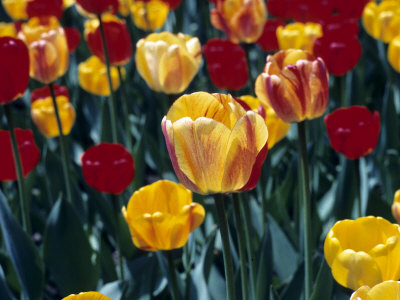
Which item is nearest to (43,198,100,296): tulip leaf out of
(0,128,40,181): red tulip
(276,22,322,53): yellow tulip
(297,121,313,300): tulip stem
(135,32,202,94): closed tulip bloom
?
(0,128,40,181): red tulip

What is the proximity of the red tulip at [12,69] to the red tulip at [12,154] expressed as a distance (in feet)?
0.57

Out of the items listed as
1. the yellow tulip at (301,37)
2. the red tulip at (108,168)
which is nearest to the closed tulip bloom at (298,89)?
the red tulip at (108,168)

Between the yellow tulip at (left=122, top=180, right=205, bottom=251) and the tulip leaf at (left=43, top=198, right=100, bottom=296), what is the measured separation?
318 mm

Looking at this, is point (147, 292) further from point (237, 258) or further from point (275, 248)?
point (275, 248)

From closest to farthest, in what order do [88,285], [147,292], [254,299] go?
[254,299]
[147,292]
[88,285]

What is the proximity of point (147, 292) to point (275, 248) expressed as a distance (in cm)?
41

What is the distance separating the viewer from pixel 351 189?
175cm

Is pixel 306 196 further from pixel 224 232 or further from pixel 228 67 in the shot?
pixel 228 67

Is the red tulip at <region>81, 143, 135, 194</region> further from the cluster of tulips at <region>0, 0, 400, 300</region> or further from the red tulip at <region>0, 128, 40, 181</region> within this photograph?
the red tulip at <region>0, 128, 40, 181</region>

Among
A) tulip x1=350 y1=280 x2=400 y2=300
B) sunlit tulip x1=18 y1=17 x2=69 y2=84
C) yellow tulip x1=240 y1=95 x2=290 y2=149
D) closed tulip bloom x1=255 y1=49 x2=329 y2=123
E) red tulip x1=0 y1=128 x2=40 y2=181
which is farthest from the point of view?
sunlit tulip x1=18 y1=17 x2=69 y2=84

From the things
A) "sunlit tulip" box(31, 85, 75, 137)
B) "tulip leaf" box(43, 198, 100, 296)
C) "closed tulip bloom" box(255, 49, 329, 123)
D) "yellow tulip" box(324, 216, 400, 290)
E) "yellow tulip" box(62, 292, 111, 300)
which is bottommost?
"tulip leaf" box(43, 198, 100, 296)

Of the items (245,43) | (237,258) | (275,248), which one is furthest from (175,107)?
(245,43)

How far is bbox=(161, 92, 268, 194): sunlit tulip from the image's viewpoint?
814mm

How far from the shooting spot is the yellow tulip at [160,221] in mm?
1157
